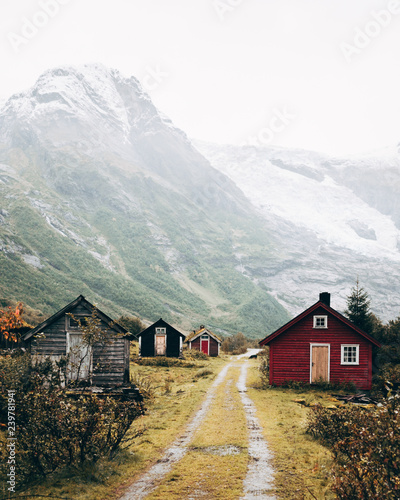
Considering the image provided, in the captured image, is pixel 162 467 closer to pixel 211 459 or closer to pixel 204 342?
pixel 211 459

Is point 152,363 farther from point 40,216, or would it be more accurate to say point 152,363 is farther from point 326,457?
point 40,216

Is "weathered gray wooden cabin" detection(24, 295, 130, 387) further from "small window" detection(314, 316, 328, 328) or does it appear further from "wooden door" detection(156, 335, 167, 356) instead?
"wooden door" detection(156, 335, 167, 356)

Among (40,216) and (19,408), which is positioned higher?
(40,216)

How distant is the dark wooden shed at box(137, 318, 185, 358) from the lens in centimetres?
5456

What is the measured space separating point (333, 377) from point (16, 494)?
2480cm

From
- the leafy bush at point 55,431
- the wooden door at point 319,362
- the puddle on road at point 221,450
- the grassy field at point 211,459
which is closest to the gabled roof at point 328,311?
the wooden door at point 319,362

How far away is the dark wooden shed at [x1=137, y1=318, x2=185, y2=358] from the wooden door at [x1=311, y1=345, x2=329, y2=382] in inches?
1035

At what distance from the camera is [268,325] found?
559 ft

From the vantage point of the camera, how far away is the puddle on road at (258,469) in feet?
37.0

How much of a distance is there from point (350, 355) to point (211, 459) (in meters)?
20.2

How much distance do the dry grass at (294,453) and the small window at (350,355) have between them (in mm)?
5556

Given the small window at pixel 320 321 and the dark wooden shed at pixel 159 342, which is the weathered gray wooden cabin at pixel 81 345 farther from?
the dark wooden shed at pixel 159 342

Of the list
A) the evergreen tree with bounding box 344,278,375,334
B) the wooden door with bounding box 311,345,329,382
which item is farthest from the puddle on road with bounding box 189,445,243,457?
the evergreen tree with bounding box 344,278,375,334

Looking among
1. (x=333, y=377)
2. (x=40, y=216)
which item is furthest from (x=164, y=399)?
(x=40, y=216)
